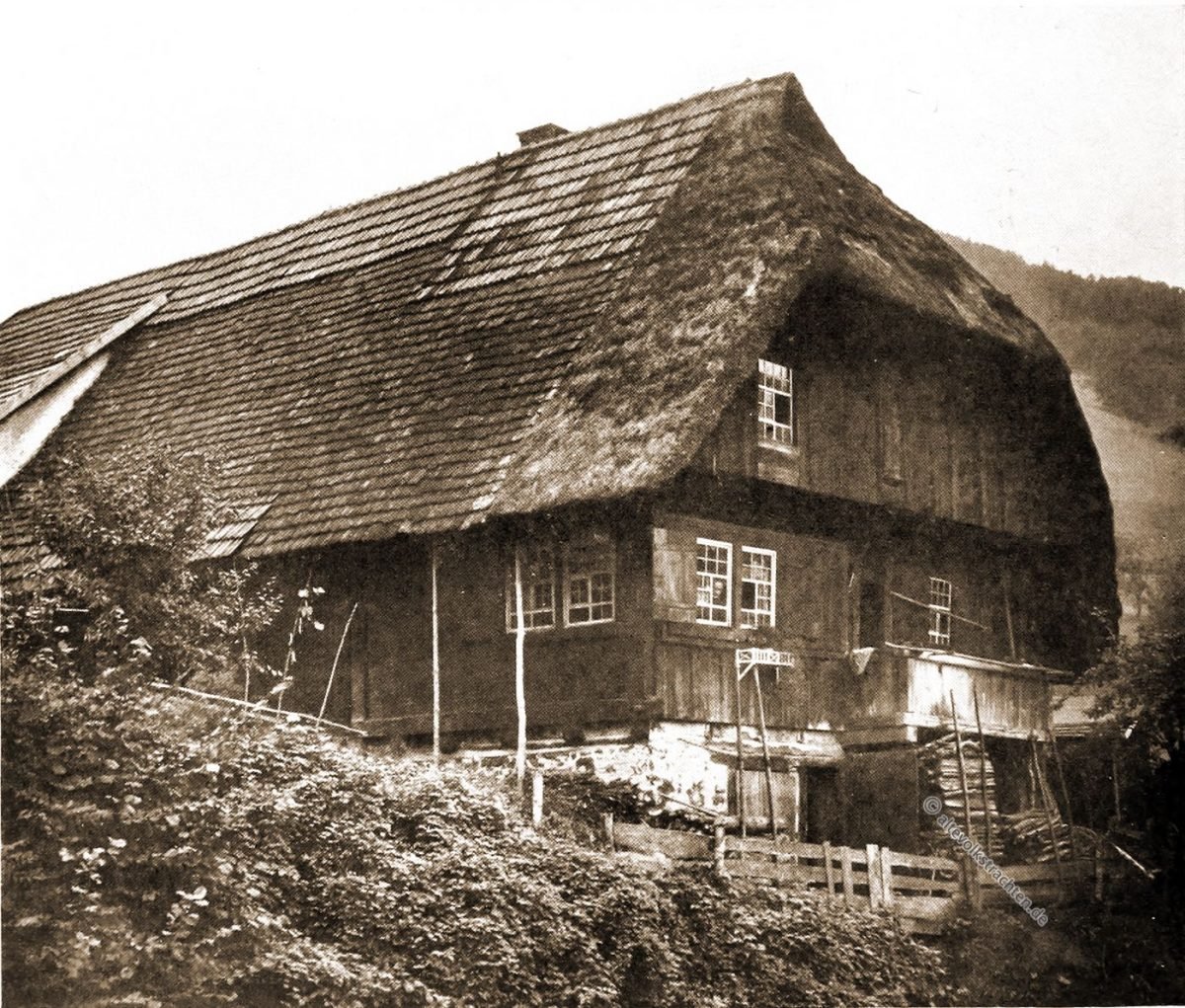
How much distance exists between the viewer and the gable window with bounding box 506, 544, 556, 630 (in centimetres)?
1706

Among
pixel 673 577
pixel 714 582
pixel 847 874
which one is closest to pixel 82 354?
pixel 673 577

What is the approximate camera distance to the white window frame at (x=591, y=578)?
16781 mm

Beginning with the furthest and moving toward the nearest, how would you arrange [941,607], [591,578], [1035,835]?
[941,607], [1035,835], [591,578]

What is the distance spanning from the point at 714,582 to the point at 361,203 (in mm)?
7641

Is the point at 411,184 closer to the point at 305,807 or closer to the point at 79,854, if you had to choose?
the point at 305,807

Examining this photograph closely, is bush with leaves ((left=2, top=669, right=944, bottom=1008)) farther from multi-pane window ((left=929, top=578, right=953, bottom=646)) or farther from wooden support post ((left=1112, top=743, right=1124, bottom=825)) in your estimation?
multi-pane window ((left=929, top=578, right=953, bottom=646))

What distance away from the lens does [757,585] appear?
700 inches

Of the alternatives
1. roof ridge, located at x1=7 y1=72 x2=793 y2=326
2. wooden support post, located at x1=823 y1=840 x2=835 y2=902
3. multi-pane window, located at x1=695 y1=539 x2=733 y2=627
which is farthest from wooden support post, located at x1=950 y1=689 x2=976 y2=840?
roof ridge, located at x1=7 y1=72 x2=793 y2=326

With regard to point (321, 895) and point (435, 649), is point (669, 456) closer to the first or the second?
point (435, 649)

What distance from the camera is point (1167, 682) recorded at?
16859mm

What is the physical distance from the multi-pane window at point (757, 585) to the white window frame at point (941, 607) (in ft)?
10.2

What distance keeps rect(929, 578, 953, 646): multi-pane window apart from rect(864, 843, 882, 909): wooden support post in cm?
478

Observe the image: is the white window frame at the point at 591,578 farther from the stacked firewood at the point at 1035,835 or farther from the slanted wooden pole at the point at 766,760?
the stacked firewood at the point at 1035,835

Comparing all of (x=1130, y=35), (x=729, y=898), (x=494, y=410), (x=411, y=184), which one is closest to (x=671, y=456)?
(x=494, y=410)
